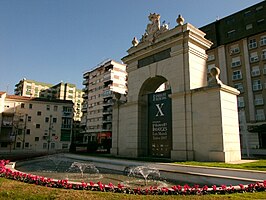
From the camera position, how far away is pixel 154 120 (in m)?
18.1

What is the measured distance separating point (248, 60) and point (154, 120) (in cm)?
2824

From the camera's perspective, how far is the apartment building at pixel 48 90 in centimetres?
8075

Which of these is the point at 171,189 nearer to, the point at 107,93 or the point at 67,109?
the point at 67,109

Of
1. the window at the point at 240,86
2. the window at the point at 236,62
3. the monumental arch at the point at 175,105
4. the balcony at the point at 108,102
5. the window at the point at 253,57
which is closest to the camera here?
the monumental arch at the point at 175,105

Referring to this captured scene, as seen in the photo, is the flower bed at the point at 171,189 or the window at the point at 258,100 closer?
the flower bed at the point at 171,189

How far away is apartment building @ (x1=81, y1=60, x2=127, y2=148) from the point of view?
56697mm

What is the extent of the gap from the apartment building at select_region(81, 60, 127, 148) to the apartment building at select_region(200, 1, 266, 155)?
2517 centimetres

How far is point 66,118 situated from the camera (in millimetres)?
52719

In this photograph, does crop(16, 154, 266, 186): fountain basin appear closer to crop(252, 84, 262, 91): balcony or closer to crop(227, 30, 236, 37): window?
crop(252, 84, 262, 91): balcony

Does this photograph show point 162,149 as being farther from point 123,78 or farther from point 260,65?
point 123,78

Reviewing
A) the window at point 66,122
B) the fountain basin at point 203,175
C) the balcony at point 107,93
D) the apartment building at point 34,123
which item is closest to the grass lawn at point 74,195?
the fountain basin at point 203,175

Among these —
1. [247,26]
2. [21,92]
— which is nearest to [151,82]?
[247,26]

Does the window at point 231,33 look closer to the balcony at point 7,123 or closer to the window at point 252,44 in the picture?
the window at point 252,44

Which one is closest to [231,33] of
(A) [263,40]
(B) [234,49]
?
(B) [234,49]
